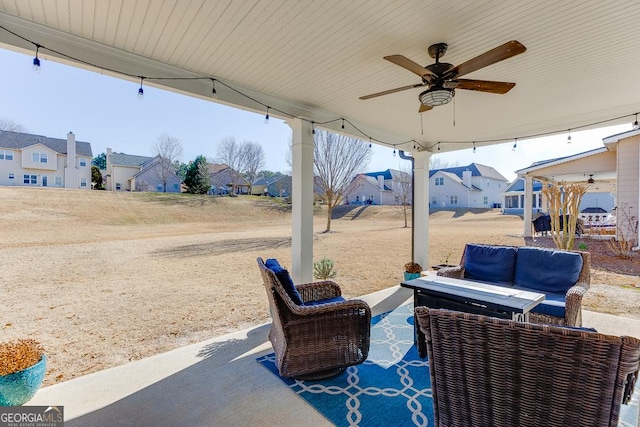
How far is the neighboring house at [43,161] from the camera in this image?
11.5 meters

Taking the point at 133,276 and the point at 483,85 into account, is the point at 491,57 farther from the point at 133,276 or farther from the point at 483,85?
the point at 133,276

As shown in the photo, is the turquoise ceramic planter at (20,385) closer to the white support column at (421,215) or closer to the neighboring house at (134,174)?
A: the white support column at (421,215)

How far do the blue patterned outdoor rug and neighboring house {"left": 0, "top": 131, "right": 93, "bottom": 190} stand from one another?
43.8 feet

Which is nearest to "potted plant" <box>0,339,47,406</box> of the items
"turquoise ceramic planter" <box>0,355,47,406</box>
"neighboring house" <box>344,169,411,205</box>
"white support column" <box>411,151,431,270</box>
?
"turquoise ceramic planter" <box>0,355,47,406</box>

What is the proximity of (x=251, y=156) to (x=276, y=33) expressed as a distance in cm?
2272

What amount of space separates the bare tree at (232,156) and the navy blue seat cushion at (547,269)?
22221mm

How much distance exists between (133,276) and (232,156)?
19030 millimetres

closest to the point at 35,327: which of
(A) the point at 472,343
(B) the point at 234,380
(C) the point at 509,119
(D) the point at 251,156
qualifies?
(B) the point at 234,380

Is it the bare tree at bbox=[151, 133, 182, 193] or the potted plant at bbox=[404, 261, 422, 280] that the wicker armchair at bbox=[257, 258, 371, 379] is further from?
the bare tree at bbox=[151, 133, 182, 193]

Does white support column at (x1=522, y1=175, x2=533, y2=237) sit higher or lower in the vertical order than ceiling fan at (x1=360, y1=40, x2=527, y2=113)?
lower

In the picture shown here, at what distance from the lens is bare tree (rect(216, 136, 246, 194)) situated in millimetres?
23078

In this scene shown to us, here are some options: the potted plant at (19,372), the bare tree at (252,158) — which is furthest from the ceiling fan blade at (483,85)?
the bare tree at (252,158)

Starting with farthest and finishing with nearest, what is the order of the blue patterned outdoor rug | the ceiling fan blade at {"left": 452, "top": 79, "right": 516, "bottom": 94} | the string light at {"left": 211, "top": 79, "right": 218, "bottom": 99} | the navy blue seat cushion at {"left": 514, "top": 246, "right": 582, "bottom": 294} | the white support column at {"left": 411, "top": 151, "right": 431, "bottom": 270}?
the white support column at {"left": 411, "top": 151, "right": 431, "bottom": 270} < the navy blue seat cushion at {"left": 514, "top": 246, "right": 582, "bottom": 294} < the string light at {"left": 211, "top": 79, "right": 218, "bottom": 99} < the ceiling fan blade at {"left": 452, "top": 79, "right": 516, "bottom": 94} < the blue patterned outdoor rug

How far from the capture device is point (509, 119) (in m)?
4.51
